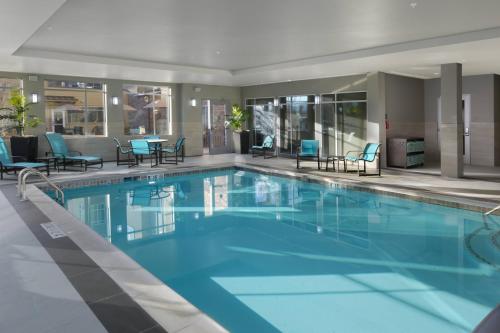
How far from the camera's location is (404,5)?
5.87m

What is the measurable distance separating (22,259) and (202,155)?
38.5 ft

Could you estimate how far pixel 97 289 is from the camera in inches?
132

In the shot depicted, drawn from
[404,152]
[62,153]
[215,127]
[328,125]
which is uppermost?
[215,127]

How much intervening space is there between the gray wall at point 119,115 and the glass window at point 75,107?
19 cm

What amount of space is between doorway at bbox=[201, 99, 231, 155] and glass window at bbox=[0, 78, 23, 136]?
615cm

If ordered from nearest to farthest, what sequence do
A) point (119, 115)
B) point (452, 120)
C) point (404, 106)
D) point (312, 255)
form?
point (312, 255)
point (452, 120)
point (404, 106)
point (119, 115)

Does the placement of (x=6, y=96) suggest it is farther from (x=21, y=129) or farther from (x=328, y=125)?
(x=328, y=125)

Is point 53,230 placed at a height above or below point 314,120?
below

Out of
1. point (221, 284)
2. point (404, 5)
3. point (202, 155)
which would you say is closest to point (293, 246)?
point (221, 284)

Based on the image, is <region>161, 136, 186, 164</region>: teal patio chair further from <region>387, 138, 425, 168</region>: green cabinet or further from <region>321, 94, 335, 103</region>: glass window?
<region>387, 138, 425, 168</region>: green cabinet

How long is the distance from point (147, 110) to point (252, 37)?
777cm

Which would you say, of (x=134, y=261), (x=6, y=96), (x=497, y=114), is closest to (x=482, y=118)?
(x=497, y=114)

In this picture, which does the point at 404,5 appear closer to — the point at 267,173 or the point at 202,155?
the point at 267,173

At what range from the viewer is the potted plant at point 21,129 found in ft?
35.4
